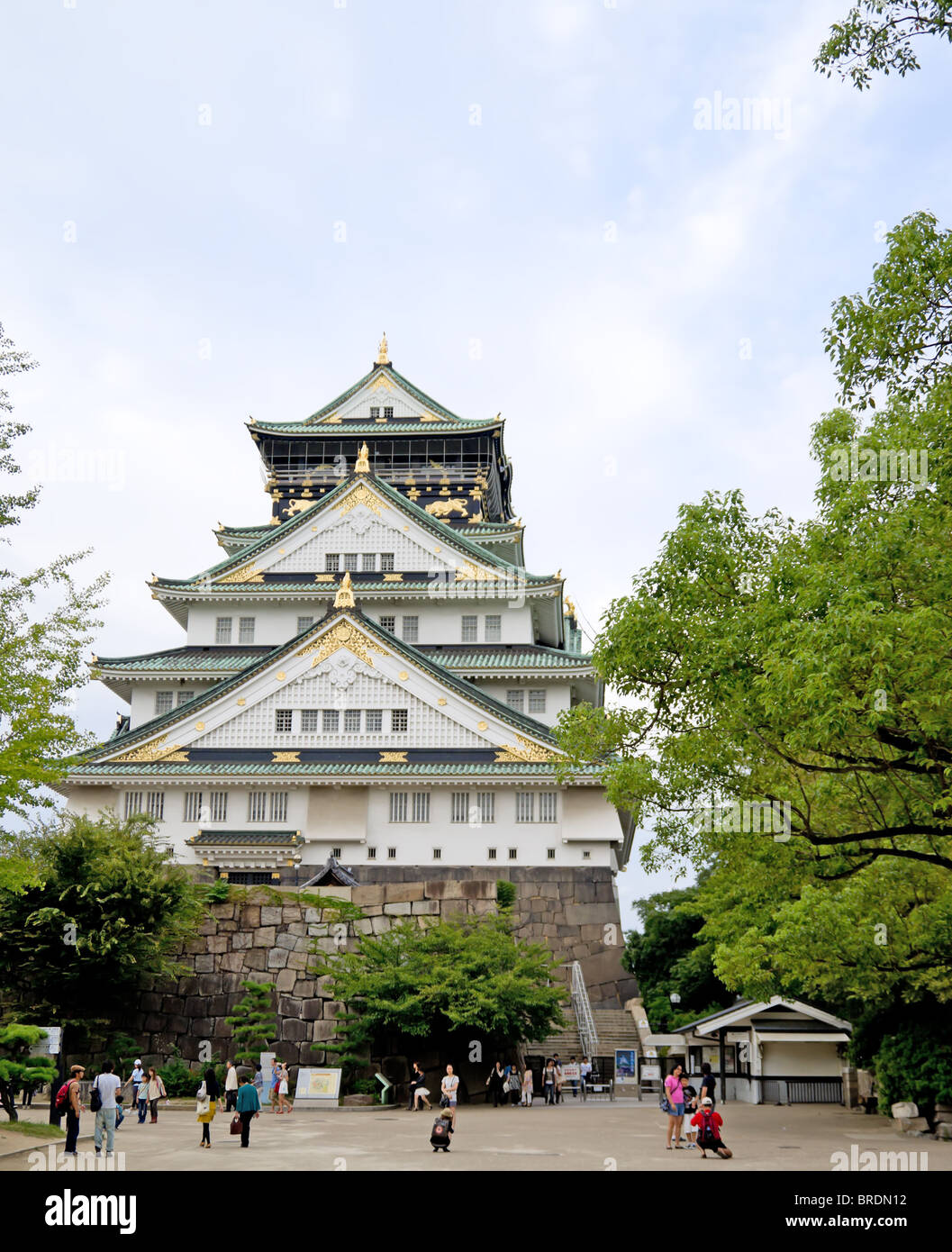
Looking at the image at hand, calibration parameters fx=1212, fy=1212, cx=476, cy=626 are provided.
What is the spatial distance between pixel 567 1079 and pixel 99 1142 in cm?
1562

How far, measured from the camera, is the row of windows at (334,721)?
132 feet

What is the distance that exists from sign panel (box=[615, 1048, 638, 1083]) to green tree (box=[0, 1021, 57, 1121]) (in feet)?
49.7

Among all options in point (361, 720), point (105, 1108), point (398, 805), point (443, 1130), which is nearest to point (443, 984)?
point (443, 1130)

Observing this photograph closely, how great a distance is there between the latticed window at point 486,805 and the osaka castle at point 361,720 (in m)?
0.06

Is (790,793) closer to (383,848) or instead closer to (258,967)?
(258,967)

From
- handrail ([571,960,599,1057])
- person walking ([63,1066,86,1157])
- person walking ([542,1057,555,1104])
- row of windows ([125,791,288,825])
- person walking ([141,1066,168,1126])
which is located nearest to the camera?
person walking ([63,1066,86,1157])

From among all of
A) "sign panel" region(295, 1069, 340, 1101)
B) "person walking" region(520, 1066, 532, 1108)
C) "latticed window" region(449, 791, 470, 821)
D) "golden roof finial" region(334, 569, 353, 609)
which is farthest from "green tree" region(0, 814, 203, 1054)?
"golden roof finial" region(334, 569, 353, 609)

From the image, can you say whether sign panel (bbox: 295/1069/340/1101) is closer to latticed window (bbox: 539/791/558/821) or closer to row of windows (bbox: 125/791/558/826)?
row of windows (bbox: 125/791/558/826)

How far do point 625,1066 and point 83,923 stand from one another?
14398 mm

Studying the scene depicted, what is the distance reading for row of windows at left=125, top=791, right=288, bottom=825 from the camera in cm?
3944

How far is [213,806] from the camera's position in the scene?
39594mm

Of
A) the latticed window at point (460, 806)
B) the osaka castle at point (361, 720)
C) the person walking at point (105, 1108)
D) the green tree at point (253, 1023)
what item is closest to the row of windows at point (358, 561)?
the osaka castle at point (361, 720)

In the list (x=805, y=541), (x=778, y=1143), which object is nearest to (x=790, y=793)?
(x=805, y=541)

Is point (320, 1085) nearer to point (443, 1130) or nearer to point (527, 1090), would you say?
point (527, 1090)
